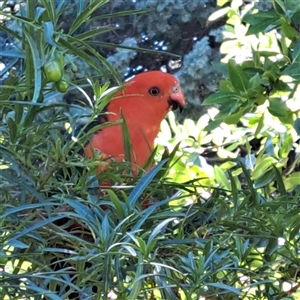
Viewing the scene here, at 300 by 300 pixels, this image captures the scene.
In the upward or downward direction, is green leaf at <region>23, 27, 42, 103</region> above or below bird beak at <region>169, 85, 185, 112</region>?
above

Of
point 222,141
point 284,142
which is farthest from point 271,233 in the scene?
point 222,141

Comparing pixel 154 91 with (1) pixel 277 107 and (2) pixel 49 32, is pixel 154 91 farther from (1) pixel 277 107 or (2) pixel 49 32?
(2) pixel 49 32

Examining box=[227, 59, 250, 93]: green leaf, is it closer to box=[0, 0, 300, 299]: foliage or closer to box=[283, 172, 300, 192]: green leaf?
box=[0, 0, 300, 299]: foliage

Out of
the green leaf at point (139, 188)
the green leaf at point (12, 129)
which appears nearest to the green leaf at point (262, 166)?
A: the green leaf at point (139, 188)

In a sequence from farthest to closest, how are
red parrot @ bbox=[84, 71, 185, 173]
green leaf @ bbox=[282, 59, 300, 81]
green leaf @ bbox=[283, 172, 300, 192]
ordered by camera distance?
red parrot @ bbox=[84, 71, 185, 173] < green leaf @ bbox=[283, 172, 300, 192] < green leaf @ bbox=[282, 59, 300, 81]

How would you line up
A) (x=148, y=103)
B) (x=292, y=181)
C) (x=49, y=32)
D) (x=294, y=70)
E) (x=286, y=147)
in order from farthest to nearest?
(x=148, y=103) → (x=286, y=147) → (x=292, y=181) → (x=294, y=70) → (x=49, y=32)

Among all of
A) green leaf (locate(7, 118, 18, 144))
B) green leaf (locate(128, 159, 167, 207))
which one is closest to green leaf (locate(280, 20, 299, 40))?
green leaf (locate(128, 159, 167, 207))

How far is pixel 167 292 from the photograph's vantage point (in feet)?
1.88

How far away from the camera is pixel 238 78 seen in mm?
748

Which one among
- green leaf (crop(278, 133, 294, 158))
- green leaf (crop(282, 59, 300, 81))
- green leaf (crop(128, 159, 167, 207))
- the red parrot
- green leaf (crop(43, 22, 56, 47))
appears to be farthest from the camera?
the red parrot

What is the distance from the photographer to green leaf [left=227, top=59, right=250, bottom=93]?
2.44 feet

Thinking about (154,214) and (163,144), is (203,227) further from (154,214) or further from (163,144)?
(163,144)

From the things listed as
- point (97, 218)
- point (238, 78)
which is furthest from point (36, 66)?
point (238, 78)

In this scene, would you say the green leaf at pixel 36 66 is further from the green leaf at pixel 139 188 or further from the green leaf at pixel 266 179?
the green leaf at pixel 266 179
